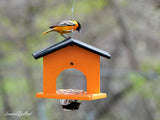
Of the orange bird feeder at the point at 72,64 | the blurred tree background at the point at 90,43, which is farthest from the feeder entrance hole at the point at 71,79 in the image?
the orange bird feeder at the point at 72,64

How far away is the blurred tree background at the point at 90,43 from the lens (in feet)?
27.8

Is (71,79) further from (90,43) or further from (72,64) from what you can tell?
(72,64)

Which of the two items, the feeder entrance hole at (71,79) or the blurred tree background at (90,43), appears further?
the feeder entrance hole at (71,79)

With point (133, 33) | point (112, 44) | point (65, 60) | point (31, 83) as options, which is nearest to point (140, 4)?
point (133, 33)

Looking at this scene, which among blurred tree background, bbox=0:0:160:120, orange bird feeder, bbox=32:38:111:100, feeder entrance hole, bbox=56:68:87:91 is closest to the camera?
orange bird feeder, bbox=32:38:111:100

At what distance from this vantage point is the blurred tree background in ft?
27.8

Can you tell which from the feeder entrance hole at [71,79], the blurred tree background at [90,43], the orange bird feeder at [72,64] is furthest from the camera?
the feeder entrance hole at [71,79]

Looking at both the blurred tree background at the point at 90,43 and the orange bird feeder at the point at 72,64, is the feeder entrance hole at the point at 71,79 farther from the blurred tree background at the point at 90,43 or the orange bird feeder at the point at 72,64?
the orange bird feeder at the point at 72,64

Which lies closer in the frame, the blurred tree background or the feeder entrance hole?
the blurred tree background

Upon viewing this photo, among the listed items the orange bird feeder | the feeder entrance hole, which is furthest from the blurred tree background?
the orange bird feeder

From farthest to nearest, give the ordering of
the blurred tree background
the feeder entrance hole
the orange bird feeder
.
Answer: the feeder entrance hole, the blurred tree background, the orange bird feeder

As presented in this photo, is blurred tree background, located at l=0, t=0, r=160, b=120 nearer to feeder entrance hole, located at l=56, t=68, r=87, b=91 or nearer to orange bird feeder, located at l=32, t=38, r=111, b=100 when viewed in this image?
feeder entrance hole, located at l=56, t=68, r=87, b=91

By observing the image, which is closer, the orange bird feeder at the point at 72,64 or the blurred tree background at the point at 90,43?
the orange bird feeder at the point at 72,64

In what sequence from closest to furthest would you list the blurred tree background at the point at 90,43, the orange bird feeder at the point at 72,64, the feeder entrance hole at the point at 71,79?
the orange bird feeder at the point at 72,64, the blurred tree background at the point at 90,43, the feeder entrance hole at the point at 71,79
